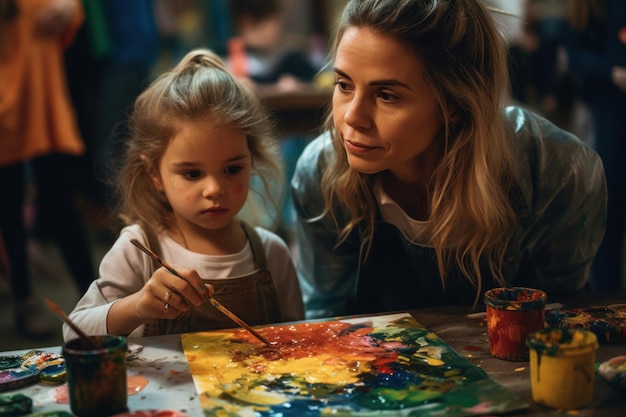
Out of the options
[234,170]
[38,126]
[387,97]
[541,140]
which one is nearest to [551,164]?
[541,140]

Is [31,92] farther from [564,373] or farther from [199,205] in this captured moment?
[564,373]

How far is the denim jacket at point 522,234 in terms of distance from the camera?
5.66 feet

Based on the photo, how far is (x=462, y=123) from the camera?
1.64 metres

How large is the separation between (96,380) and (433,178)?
2.69 feet

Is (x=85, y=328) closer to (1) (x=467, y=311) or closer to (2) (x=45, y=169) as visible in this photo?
(1) (x=467, y=311)

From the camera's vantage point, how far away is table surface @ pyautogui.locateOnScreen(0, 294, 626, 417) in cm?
115

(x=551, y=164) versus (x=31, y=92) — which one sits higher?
(x=31, y=92)

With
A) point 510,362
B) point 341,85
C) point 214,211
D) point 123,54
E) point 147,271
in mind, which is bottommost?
point 510,362

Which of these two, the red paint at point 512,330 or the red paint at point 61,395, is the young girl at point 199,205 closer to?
the red paint at point 61,395

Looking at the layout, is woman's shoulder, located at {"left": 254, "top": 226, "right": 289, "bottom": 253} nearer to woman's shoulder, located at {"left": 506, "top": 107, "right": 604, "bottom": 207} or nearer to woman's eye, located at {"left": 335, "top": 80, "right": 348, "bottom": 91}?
woman's eye, located at {"left": 335, "top": 80, "right": 348, "bottom": 91}

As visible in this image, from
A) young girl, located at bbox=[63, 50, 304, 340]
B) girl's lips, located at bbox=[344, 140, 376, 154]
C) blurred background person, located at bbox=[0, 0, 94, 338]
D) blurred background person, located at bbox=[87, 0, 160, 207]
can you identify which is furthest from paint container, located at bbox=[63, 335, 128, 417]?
blurred background person, located at bbox=[87, 0, 160, 207]

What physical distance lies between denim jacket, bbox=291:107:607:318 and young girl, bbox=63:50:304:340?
5.0 inches

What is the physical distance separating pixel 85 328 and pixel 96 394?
356 millimetres

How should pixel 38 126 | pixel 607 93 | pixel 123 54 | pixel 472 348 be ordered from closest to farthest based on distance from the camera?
pixel 472 348
pixel 607 93
pixel 38 126
pixel 123 54
